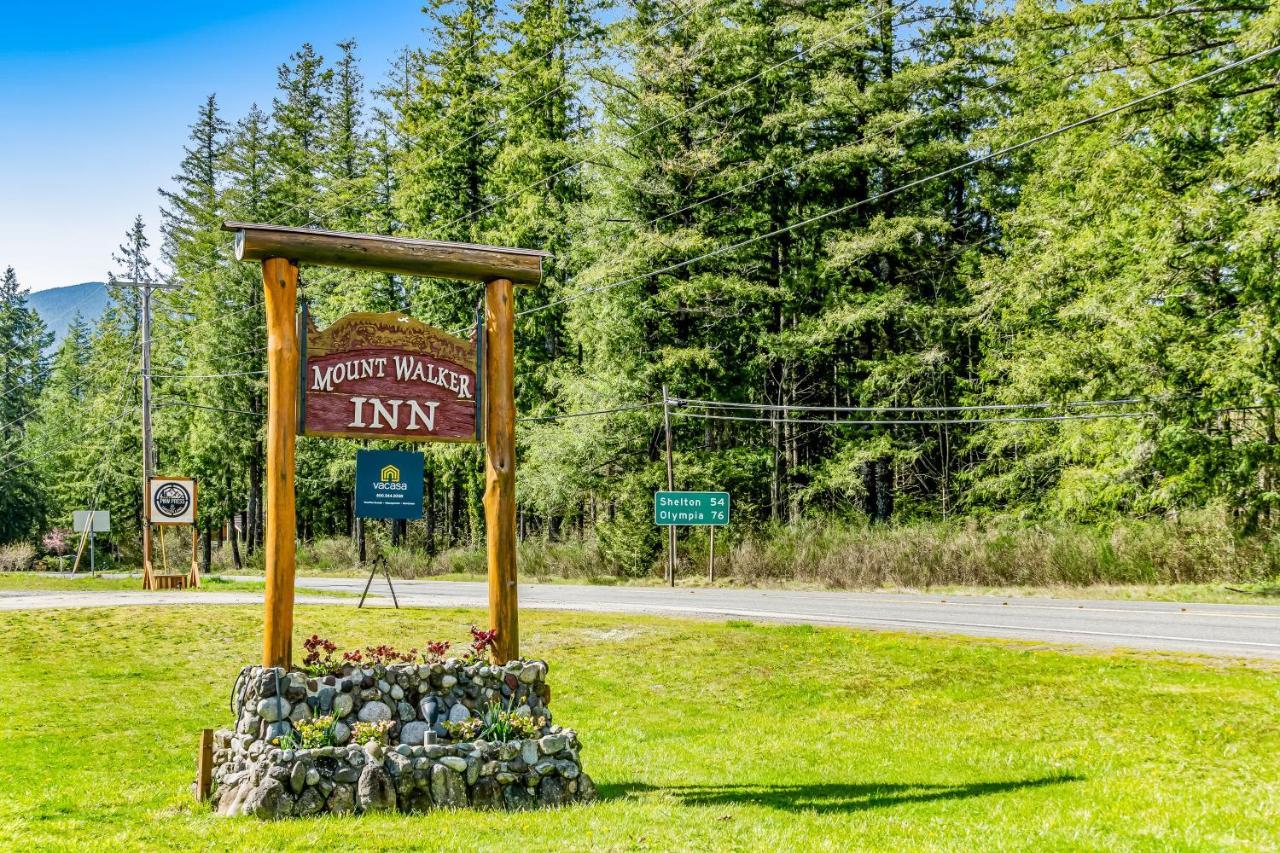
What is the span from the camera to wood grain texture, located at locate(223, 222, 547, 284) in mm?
8227

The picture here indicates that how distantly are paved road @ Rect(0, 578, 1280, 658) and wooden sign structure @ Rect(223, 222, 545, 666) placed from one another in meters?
9.30

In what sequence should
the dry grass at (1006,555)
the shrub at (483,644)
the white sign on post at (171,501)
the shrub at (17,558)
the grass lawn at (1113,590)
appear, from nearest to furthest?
the shrub at (483,644)
the grass lawn at (1113,590)
the dry grass at (1006,555)
the white sign on post at (171,501)
the shrub at (17,558)

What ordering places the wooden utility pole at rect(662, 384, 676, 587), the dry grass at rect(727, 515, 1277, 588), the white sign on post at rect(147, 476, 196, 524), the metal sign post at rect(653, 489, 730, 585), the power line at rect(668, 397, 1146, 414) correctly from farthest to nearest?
the wooden utility pole at rect(662, 384, 676, 587), the metal sign post at rect(653, 489, 730, 585), the white sign on post at rect(147, 476, 196, 524), the power line at rect(668, 397, 1146, 414), the dry grass at rect(727, 515, 1277, 588)

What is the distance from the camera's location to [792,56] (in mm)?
36312

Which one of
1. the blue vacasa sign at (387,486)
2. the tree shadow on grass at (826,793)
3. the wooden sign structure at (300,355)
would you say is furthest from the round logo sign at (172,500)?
the tree shadow on grass at (826,793)

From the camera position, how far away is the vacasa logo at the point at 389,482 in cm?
1462

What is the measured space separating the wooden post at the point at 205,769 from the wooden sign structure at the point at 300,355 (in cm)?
72

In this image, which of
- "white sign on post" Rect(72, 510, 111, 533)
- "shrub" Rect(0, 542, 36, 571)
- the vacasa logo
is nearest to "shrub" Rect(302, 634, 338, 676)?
the vacasa logo

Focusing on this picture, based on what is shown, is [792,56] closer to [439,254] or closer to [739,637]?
[739,637]

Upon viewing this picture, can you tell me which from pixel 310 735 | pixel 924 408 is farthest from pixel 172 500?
pixel 310 735

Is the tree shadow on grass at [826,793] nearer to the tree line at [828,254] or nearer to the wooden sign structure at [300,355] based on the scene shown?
the wooden sign structure at [300,355]

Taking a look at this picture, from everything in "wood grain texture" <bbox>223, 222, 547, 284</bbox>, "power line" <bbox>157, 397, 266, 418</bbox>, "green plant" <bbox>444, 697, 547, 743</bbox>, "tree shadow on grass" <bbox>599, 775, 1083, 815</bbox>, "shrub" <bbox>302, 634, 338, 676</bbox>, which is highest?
"power line" <bbox>157, 397, 266, 418</bbox>

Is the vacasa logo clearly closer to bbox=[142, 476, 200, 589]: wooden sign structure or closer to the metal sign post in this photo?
the metal sign post

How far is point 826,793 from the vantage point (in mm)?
8047
